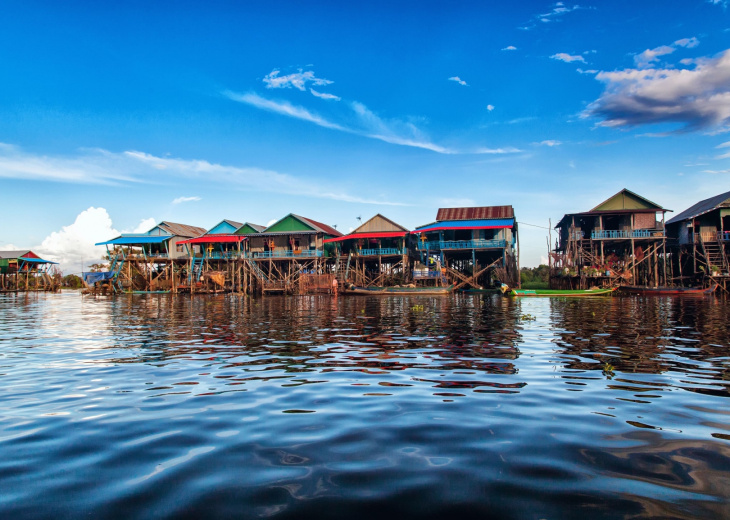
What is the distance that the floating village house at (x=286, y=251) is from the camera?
44.6m

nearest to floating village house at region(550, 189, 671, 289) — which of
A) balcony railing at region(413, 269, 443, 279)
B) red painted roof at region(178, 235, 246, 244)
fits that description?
balcony railing at region(413, 269, 443, 279)

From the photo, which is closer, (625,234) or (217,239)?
(625,234)

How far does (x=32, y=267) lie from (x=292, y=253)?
45.7 meters

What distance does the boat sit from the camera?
35.7 metres

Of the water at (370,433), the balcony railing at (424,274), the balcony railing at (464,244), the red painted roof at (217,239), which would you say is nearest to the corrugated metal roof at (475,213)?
the balcony railing at (464,244)

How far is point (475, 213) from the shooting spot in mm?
42781

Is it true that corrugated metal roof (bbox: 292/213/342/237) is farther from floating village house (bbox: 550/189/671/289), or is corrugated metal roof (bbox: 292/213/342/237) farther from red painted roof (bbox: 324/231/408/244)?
floating village house (bbox: 550/189/671/289)

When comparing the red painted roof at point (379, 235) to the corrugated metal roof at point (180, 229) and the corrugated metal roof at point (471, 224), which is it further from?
the corrugated metal roof at point (180, 229)

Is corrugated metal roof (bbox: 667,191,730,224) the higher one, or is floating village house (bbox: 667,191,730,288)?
corrugated metal roof (bbox: 667,191,730,224)

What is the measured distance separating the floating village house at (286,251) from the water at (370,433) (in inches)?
1381

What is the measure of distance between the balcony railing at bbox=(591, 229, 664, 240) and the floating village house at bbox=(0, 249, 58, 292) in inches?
2536

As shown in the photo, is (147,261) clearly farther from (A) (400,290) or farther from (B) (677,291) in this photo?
(B) (677,291)

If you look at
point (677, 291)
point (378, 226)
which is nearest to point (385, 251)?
point (378, 226)

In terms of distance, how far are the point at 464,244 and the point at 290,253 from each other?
55.4ft
